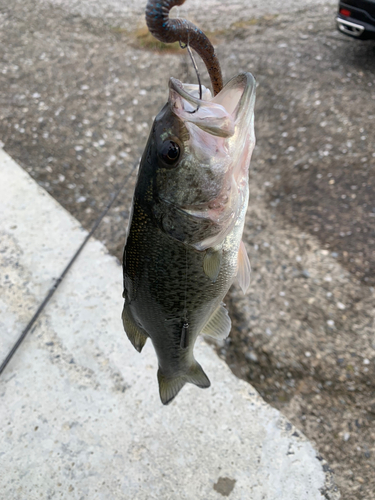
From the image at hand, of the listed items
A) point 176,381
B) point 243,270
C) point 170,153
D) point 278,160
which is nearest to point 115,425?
point 176,381

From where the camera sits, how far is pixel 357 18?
13.9 feet

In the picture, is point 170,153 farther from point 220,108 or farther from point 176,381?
point 176,381

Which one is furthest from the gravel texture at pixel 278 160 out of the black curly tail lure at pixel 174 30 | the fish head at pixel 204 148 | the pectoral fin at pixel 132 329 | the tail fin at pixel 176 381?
the black curly tail lure at pixel 174 30

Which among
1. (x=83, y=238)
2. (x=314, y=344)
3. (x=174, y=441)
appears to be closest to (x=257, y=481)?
(x=174, y=441)

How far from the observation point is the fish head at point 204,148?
1.07m

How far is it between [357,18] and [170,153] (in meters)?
4.24

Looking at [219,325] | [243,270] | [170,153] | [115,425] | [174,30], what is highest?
[174,30]

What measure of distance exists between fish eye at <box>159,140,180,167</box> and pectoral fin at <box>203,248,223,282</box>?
11.5 inches

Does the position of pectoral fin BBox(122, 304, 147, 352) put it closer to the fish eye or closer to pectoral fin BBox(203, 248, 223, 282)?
pectoral fin BBox(203, 248, 223, 282)

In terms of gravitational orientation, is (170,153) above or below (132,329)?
above

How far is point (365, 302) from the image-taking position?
2619 millimetres

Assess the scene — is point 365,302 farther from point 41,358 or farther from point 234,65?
point 234,65

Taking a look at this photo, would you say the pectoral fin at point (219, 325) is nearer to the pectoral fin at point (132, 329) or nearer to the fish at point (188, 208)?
the fish at point (188, 208)

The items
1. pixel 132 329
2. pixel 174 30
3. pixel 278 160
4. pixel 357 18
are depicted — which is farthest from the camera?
pixel 357 18
